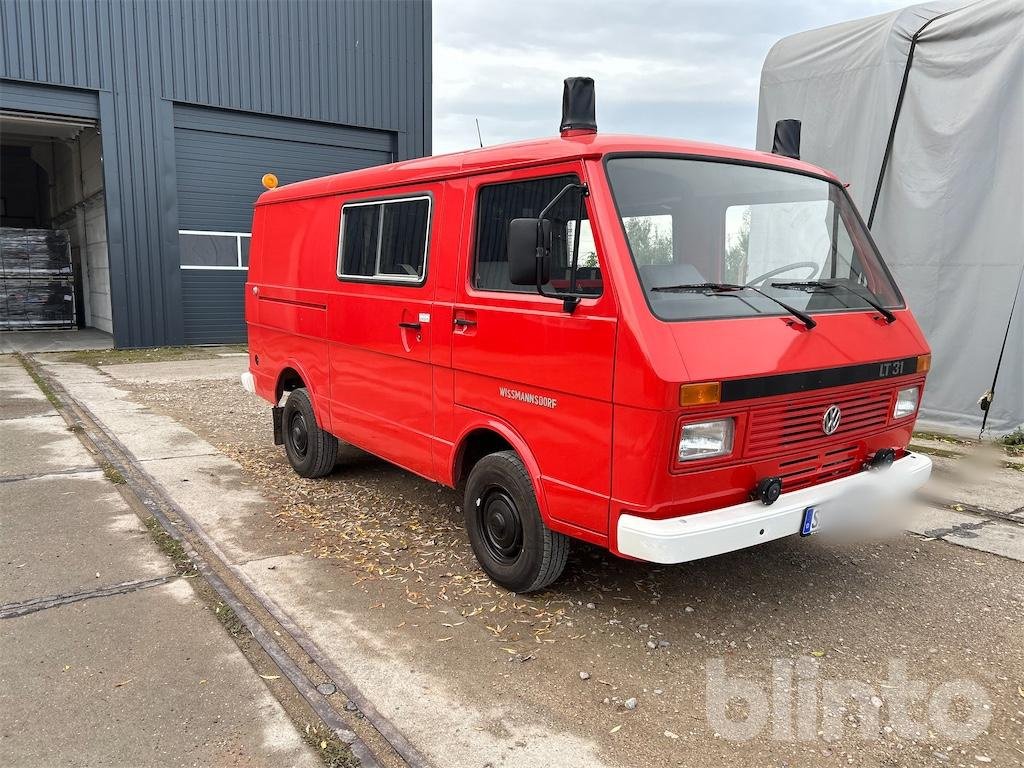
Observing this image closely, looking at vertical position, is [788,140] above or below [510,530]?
above

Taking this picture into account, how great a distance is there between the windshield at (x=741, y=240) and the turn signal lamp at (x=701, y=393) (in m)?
0.34

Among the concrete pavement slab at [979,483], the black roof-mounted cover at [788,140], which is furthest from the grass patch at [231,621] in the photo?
the concrete pavement slab at [979,483]

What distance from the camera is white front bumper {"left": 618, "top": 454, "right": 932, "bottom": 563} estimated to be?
3066 millimetres

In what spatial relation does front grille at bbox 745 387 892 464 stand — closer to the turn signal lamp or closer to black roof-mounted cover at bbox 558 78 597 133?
the turn signal lamp

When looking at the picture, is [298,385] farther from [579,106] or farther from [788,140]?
[788,140]

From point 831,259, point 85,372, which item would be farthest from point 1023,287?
point 85,372

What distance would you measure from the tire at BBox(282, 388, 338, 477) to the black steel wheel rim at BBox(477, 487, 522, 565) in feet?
6.70

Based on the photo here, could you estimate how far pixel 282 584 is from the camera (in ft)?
13.3

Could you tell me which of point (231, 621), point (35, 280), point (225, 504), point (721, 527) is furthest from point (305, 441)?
point (35, 280)

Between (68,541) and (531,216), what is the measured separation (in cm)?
338

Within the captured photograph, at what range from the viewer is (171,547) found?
14.6 ft

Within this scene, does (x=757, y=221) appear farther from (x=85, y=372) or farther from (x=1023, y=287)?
(x=85, y=372)

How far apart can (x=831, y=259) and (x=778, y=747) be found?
2.48 meters

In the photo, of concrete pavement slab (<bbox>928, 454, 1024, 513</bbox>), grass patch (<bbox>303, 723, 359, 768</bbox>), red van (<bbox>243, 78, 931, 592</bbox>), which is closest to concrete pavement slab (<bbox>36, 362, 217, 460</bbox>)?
red van (<bbox>243, 78, 931, 592</bbox>)
